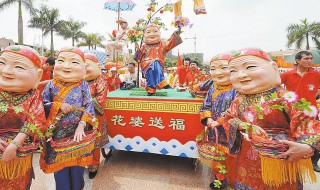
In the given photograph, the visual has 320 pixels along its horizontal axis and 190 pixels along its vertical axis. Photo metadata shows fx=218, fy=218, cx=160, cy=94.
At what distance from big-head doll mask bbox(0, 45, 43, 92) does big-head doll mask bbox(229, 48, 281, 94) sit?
68.6 inches

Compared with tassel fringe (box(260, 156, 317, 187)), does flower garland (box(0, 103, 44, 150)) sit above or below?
above

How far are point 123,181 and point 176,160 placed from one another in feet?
3.78

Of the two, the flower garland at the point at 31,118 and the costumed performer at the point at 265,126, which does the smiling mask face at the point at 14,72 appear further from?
the costumed performer at the point at 265,126

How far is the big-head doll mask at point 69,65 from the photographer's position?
7.31 feet

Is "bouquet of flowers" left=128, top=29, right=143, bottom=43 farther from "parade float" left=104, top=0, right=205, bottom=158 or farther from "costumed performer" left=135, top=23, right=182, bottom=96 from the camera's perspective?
"parade float" left=104, top=0, right=205, bottom=158

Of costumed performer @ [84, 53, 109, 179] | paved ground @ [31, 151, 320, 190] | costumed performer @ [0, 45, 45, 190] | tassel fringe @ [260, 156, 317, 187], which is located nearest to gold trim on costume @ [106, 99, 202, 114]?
costumed performer @ [84, 53, 109, 179]

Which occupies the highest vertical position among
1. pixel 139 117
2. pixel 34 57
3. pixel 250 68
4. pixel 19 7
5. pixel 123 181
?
pixel 19 7

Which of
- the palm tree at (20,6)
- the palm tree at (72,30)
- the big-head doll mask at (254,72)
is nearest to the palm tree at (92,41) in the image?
the palm tree at (72,30)

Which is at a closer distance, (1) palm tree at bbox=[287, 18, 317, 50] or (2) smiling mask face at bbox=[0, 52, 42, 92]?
(2) smiling mask face at bbox=[0, 52, 42, 92]

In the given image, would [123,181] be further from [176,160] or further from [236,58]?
[236,58]

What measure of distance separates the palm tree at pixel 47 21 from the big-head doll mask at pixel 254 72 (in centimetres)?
2471

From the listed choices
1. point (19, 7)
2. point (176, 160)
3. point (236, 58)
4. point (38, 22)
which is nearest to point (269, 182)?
point (236, 58)

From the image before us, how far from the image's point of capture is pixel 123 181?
3096mm

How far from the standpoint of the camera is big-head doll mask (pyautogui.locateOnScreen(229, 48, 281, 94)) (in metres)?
1.68
